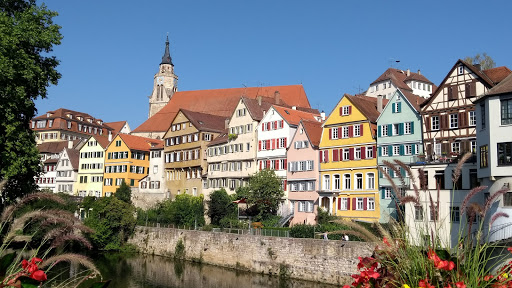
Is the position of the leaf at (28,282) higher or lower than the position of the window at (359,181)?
lower

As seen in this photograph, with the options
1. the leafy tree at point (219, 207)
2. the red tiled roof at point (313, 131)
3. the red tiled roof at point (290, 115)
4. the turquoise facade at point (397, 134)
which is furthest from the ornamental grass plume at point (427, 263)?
the red tiled roof at point (290, 115)

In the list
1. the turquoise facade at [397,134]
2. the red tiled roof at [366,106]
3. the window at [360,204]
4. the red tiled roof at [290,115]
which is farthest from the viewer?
the red tiled roof at [290,115]

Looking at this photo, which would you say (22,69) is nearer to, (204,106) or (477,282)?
(477,282)

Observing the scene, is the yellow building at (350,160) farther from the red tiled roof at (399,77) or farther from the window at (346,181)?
the red tiled roof at (399,77)

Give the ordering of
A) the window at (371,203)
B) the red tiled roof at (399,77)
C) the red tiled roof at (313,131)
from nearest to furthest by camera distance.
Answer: the window at (371,203), the red tiled roof at (313,131), the red tiled roof at (399,77)

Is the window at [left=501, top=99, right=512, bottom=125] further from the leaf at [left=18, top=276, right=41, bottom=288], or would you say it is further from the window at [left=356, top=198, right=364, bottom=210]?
the leaf at [left=18, top=276, right=41, bottom=288]

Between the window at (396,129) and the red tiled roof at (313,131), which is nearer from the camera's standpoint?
the window at (396,129)

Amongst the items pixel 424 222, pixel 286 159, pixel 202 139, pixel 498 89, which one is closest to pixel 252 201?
pixel 286 159

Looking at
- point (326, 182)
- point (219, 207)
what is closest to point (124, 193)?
point (219, 207)

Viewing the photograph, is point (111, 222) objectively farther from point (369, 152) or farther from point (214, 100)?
point (214, 100)

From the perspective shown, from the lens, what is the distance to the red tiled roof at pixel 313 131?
45.8m

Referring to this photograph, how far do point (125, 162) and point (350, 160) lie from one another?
33.7 meters

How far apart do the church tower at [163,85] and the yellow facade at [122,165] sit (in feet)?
123

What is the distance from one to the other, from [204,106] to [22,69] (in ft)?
212
